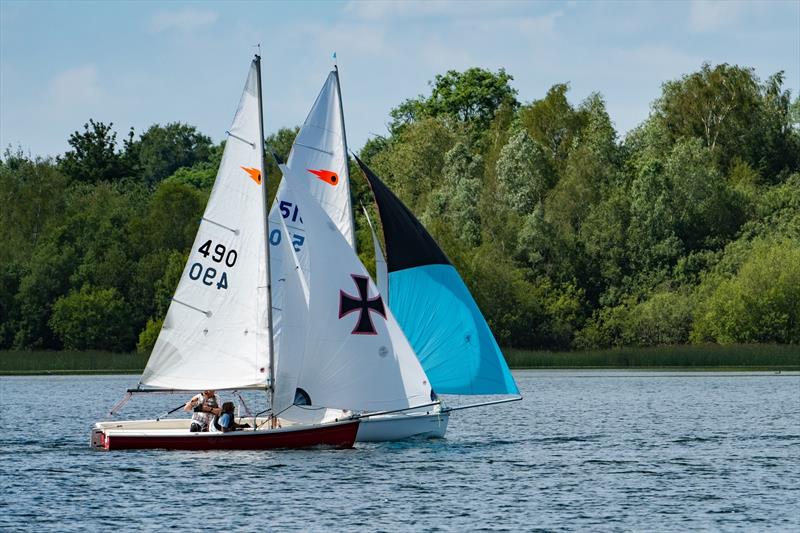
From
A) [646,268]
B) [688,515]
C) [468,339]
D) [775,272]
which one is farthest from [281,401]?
[646,268]

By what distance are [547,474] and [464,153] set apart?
91.6 m

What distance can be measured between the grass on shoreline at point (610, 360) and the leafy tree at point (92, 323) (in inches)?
279

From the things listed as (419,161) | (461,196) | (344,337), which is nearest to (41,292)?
(419,161)

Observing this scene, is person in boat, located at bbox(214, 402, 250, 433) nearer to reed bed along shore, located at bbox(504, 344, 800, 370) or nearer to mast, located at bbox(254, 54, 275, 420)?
mast, located at bbox(254, 54, 275, 420)

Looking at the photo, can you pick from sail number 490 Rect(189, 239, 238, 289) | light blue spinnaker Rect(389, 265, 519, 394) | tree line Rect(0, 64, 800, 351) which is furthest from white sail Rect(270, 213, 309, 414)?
tree line Rect(0, 64, 800, 351)

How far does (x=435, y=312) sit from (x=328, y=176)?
218 inches

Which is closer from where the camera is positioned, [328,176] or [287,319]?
[287,319]

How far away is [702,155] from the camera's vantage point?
127562 millimetres

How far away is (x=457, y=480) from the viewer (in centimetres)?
4141

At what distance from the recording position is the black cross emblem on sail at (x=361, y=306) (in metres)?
43.9

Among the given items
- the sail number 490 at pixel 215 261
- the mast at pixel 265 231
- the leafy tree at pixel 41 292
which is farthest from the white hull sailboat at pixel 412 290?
the leafy tree at pixel 41 292

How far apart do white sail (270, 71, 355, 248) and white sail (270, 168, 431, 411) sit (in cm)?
272

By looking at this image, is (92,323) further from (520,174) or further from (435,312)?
(435,312)

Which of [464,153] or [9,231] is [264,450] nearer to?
[464,153]
